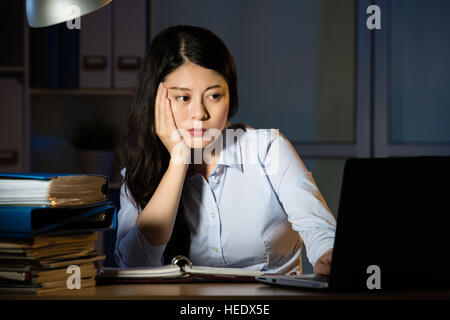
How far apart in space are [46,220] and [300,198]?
0.71 metres

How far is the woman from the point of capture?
1448 mm

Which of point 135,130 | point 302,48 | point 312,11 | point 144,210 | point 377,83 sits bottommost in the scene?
point 144,210

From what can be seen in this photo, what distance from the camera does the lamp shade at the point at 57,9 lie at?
108 cm

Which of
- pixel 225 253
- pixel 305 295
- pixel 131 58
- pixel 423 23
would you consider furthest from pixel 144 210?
pixel 423 23

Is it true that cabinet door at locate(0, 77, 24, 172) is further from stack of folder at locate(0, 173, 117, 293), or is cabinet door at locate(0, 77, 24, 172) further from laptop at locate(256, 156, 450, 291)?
laptop at locate(256, 156, 450, 291)

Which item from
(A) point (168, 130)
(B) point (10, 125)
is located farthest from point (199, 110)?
(B) point (10, 125)

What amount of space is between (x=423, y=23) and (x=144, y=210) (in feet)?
6.66

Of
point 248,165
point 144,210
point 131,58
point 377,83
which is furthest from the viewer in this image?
point 377,83

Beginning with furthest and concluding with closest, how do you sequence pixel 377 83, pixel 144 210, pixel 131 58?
pixel 377 83 → pixel 131 58 → pixel 144 210

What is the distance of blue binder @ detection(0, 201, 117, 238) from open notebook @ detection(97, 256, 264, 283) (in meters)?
0.10

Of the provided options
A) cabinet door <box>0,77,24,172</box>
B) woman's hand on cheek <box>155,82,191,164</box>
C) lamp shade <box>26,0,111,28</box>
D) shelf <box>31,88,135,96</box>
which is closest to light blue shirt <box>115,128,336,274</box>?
woman's hand on cheek <box>155,82,191,164</box>

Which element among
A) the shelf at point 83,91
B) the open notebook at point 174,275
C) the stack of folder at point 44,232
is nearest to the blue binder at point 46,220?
the stack of folder at point 44,232

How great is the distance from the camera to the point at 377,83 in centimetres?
277

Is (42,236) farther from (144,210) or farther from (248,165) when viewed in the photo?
(248,165)
